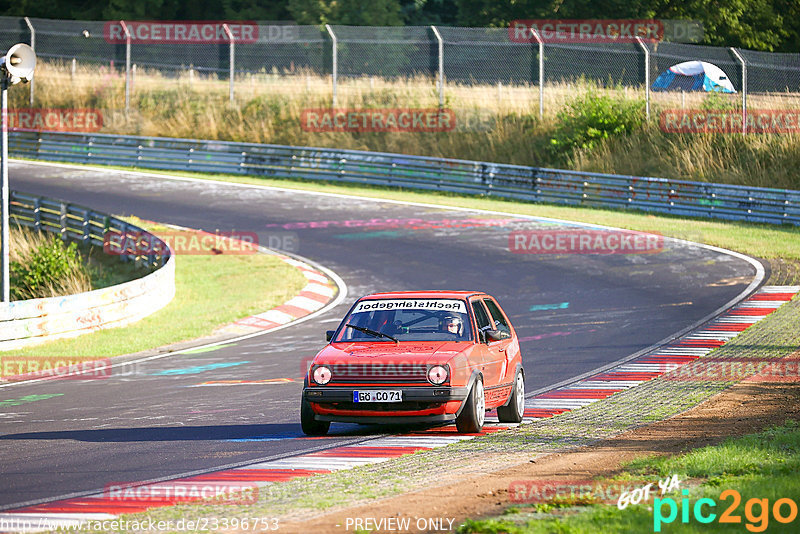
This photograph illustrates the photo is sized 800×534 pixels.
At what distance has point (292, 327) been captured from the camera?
18797 mm

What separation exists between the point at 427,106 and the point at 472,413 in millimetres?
30589

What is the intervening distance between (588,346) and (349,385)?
6.87m

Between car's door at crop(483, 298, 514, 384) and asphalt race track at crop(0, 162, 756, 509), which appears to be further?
car's door at crop(483, 298, 514, 384)

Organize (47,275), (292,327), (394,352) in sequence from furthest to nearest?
1. (47,275)
2. (292,327)
3. (394,352)

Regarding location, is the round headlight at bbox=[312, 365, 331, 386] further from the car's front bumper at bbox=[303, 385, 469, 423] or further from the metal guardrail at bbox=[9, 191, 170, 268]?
the metal guardrail at bbox=[9, 191, 170, 268]

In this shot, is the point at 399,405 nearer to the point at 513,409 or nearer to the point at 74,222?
the point at 513,409

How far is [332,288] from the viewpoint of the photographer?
72.8 feet

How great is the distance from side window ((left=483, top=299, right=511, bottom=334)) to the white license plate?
2.22m

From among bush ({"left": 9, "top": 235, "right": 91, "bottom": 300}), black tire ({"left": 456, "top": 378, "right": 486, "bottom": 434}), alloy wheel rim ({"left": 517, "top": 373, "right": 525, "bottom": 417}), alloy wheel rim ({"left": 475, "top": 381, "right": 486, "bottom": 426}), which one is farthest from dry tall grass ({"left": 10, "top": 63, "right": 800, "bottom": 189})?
black tire ({"left": 456, "top": 378, "right": 486, "bottom": 434})

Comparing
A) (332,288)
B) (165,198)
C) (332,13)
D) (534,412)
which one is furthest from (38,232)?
(332,13)

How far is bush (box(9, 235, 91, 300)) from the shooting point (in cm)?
2322

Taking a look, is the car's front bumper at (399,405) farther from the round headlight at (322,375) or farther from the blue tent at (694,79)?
the blue tent at (694,79)

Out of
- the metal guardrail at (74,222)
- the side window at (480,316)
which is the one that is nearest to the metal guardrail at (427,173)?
the metal guardrail at (74,222)

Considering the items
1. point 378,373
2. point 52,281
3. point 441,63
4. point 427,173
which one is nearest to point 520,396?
point 378,373
